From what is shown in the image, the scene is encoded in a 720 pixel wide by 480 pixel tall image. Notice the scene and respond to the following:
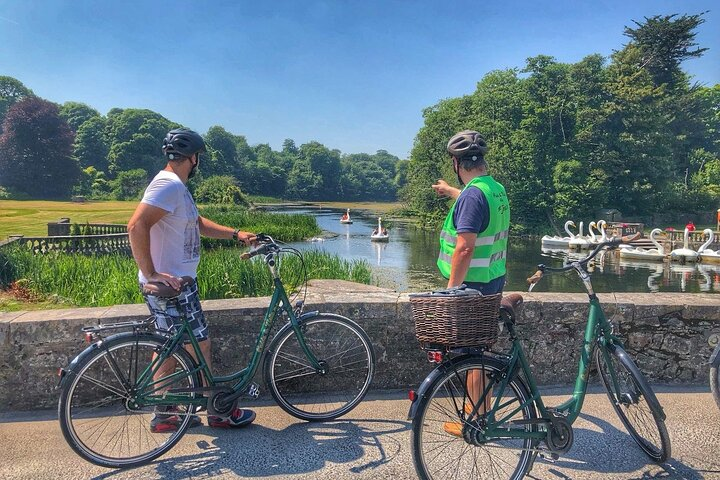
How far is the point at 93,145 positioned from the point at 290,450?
65614mm

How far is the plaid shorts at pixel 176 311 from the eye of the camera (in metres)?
2.81

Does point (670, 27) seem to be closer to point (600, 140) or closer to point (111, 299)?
point (600, 140)

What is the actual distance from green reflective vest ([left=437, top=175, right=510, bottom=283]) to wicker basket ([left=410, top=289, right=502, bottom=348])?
0.41 metres

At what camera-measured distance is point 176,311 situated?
9.27 feet

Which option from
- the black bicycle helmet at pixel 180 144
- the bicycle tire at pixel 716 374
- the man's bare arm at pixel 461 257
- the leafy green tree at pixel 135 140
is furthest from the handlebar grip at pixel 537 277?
the leafy green tree at pixel 135 140

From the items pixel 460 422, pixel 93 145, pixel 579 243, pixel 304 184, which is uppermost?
pixel 93 145

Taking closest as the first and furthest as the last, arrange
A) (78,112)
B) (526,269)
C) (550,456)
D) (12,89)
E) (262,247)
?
(550,456) → (262,247) → (526,269) → (12,89) → (78,112)

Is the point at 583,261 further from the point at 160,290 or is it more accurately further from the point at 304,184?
the point at 304,184

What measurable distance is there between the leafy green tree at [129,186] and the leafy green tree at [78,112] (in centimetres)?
3072

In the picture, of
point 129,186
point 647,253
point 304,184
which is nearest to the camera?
point 647,253

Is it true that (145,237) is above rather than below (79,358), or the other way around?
above

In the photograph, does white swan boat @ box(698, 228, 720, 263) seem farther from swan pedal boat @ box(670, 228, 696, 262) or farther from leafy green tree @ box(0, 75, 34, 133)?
leafy green tree @ box(0, 75, 34, 133)

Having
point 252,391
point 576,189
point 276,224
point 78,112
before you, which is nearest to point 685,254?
point 576,189

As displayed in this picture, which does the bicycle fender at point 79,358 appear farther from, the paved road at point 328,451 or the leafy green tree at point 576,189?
the leafy green tree at point 576,189
